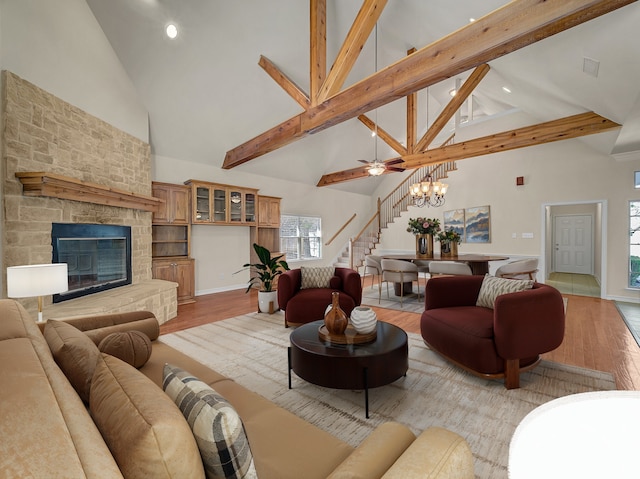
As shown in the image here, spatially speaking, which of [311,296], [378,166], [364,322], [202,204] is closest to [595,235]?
[378,166]

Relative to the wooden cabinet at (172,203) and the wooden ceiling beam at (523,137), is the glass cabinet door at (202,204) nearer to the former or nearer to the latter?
the wooden cabinet at (172,203)

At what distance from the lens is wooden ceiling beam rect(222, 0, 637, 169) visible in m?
2.29

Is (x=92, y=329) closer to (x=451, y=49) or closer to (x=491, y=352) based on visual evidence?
(x=491, y=352)

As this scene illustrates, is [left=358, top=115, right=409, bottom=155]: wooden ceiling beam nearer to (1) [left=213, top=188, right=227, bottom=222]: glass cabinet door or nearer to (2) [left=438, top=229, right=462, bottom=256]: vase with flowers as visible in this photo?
(2) [left=438, top=229, right=462, bottom=256]: vase with flowers

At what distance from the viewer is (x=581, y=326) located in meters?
4.00

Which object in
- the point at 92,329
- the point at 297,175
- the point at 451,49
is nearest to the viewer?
the point at 92,329

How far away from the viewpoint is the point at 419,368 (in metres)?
2.78

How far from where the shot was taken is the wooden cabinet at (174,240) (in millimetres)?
5559

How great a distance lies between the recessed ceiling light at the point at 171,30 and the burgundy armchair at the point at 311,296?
3.79m

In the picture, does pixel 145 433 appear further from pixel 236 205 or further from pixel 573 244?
pixel 573 244

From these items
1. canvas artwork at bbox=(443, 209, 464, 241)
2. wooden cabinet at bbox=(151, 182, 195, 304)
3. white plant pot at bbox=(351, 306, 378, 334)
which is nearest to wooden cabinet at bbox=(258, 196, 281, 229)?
wooden cabinet at bbox=(151, 182, 195, 304)

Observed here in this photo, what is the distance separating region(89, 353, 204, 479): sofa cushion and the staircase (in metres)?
8.29

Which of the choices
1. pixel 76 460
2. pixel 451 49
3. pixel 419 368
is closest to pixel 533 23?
pixel 451 49

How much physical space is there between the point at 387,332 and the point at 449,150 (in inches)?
198
